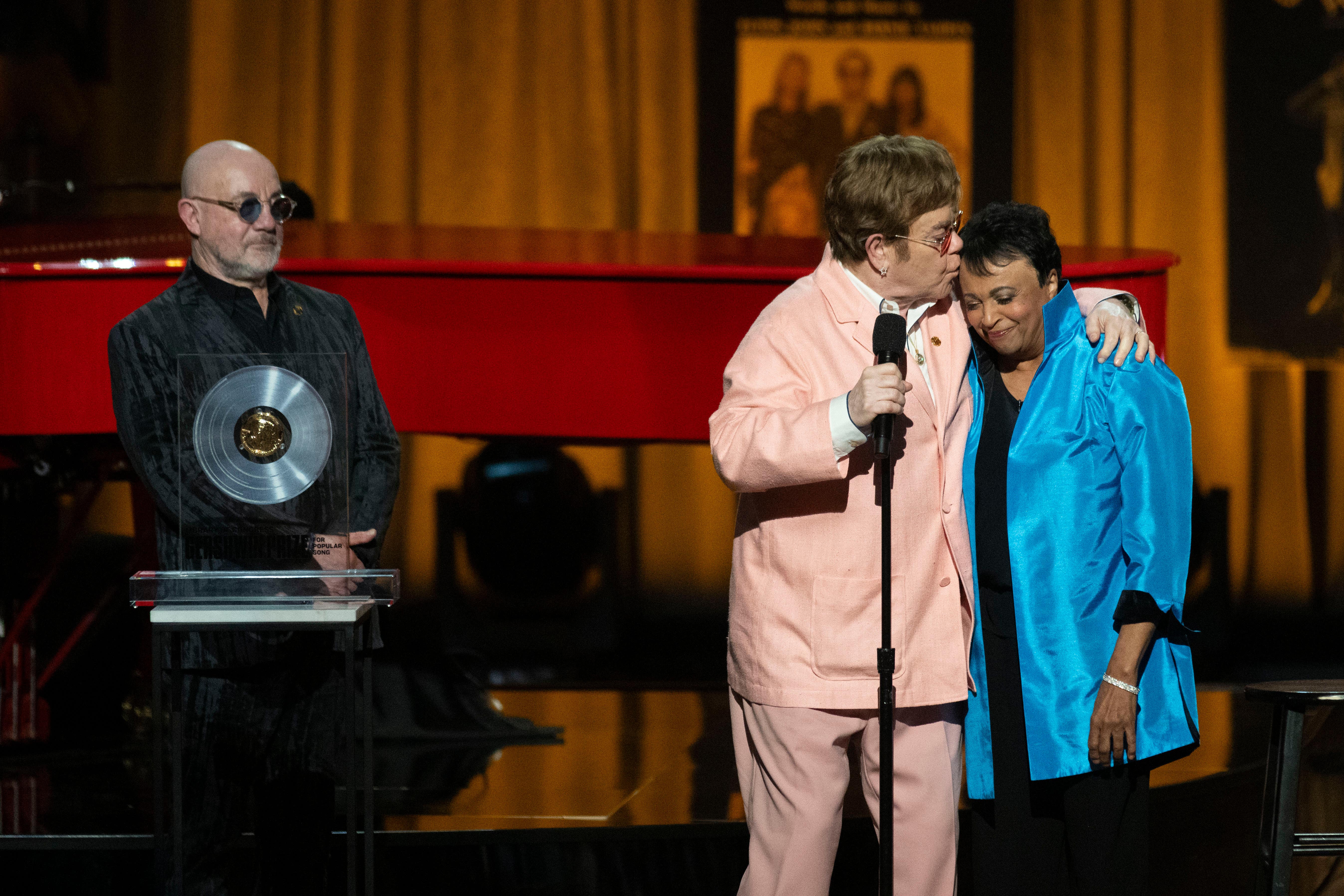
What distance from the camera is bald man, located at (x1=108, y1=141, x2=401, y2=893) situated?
1.97 meters

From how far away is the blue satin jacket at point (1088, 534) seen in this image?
1724mm

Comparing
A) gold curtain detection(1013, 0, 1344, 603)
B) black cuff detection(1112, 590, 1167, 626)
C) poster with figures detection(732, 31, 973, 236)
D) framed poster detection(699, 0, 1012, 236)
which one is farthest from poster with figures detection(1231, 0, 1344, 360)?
black cuff detection(1112, 590, 1167, 626)

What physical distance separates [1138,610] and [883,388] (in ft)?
1.54

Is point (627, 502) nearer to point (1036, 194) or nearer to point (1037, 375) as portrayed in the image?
point (1036, 194)

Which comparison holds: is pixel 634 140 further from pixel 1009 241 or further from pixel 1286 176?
pixel 1009 241

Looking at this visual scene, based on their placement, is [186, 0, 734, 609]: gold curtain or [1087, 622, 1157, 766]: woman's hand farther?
[186, 0, 734, 609]: gold curtain

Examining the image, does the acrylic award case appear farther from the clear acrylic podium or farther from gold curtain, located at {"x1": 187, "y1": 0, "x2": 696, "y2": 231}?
gold curtain, located at {"x1": 187, "y1": 0, "x2": 696, "y2": 231}

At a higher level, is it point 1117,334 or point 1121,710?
point 1117,334

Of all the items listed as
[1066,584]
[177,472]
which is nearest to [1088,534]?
[1066,584]

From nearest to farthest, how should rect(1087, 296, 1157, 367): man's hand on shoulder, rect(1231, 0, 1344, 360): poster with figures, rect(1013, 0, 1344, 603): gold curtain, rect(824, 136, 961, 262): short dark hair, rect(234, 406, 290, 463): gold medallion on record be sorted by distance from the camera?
rect(824, 136, 961, 262): short dark hair → rect(1087, 296, 1157, 367): man's hand on shoulder → rect(234, 406, 290, 463): gold medallion on record → rect(1231, 0, 1344, 360): poster with figures → rect(1013, 0, 1344, 603): gold curtain

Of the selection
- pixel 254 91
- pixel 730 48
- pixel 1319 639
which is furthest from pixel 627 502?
pixel 1319 639

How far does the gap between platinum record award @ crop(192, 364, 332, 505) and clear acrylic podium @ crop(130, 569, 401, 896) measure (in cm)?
12

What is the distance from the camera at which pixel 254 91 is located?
5.12 m

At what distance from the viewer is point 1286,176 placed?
201 inches
